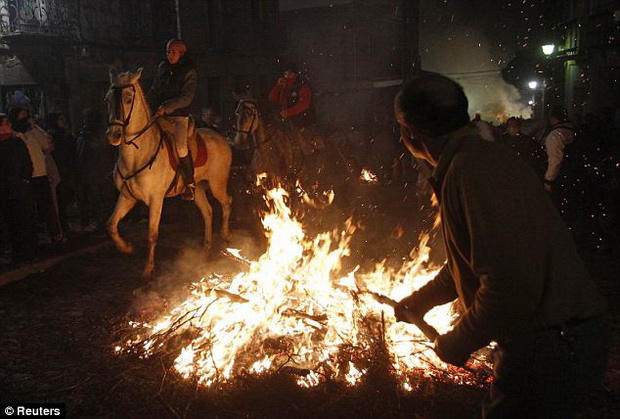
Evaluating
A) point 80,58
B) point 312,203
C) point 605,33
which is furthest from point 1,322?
point 605,33

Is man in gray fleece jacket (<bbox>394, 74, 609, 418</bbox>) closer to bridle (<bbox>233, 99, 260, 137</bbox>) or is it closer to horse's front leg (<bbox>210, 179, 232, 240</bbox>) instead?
horse's front leg (<bbox>210, 179, 232, 240</bbox>)

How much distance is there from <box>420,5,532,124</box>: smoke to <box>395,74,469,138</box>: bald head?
6365 cm

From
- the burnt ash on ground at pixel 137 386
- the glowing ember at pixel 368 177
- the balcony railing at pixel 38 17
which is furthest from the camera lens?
A: the glowing ember at pixel 368 177

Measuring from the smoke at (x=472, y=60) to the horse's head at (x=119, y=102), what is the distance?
194ft

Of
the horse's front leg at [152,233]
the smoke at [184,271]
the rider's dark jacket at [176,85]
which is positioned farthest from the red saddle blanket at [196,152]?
the smoke at [184,271]

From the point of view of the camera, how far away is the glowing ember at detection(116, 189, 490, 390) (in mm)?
5270

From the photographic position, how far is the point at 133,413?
4.80 m

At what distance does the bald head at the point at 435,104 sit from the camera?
8.52 feet

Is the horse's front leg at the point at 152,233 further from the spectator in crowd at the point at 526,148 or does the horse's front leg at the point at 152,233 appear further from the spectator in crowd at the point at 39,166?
the spectator in crowd at the point at 526,148

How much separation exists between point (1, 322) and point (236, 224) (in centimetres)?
662

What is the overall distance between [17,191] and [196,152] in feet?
10.4

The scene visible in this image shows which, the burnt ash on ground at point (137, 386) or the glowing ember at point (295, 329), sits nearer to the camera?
the burnt ash on ground at point (137, 386)

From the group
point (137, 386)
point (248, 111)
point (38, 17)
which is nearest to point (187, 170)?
point (248, 111)

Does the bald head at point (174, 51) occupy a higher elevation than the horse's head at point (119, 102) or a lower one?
higher
